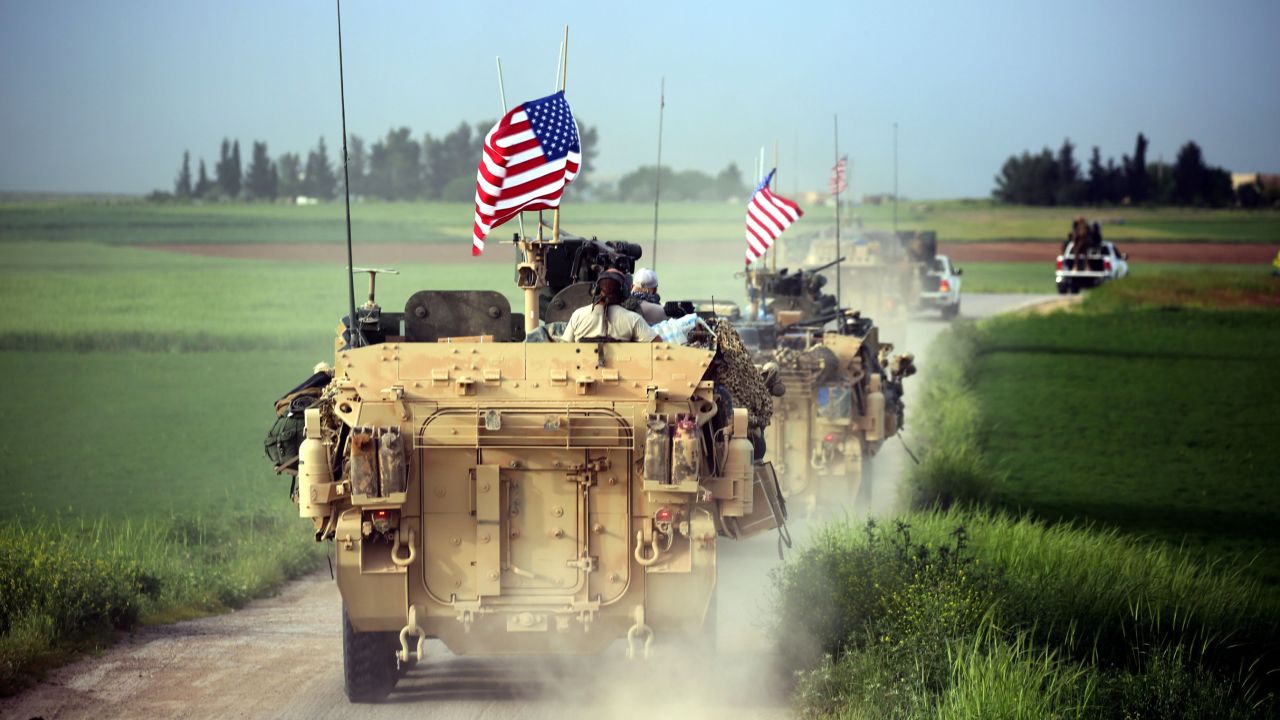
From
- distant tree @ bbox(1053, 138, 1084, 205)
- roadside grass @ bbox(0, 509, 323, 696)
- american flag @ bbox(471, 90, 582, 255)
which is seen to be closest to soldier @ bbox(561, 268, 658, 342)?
american flag @ bbox(471, 90, 582, 255)

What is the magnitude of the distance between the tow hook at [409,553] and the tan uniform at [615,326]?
1762 mm

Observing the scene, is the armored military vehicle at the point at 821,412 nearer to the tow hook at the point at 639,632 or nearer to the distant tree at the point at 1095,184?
the tow hook at the point at 639,632

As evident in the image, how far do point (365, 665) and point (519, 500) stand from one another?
63.7 inches

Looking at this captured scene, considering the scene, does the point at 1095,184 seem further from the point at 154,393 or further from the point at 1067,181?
the point at 154,393

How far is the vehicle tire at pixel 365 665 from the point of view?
11398mm

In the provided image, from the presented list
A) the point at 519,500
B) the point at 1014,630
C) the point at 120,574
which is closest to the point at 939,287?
the point at 120,574

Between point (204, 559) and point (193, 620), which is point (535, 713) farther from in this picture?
point (204, 559)

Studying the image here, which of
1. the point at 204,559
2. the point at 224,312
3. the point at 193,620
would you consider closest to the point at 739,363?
the point at 193,620

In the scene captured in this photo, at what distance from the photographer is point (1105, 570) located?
43.2 feet

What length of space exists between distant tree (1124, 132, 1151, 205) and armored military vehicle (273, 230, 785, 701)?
4954 inches

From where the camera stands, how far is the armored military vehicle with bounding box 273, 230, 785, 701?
425 inches

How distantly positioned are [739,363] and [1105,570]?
334cm

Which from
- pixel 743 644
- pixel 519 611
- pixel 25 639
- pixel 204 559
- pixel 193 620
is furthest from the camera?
pixel 204 559

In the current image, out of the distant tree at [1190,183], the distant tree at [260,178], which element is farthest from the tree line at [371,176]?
the distant tree at [1190,183]
